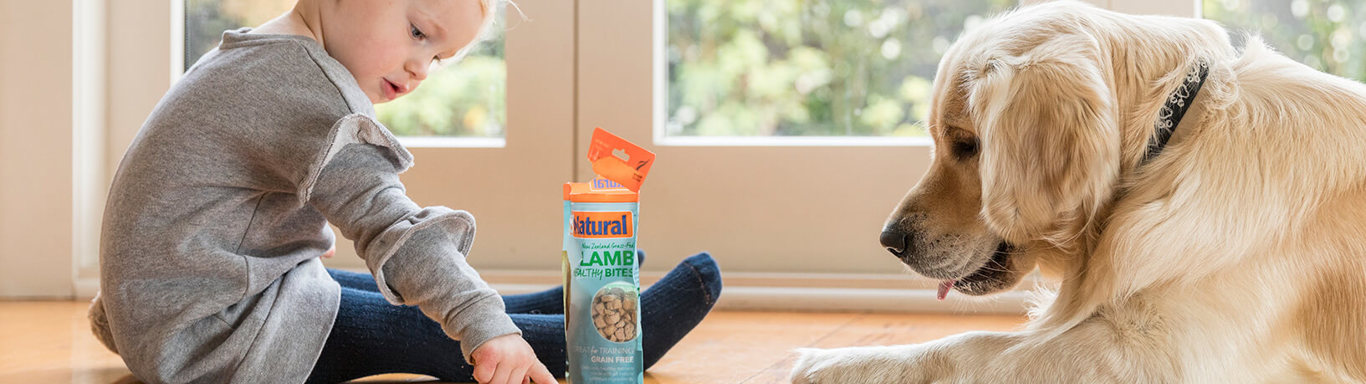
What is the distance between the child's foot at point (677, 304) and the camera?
1.31m

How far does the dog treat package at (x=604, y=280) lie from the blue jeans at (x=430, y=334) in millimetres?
217

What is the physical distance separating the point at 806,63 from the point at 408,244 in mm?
1231

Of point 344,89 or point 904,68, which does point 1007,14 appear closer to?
point 344,89

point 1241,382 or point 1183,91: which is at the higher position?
point 1183,91

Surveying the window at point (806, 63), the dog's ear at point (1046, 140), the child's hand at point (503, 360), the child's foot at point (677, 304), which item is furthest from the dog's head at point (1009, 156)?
the window at point (806, 63)

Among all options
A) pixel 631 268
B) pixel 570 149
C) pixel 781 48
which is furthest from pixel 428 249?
pixel 781 48

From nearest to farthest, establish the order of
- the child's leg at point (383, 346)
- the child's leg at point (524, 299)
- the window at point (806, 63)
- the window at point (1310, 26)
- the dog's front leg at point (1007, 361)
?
the dog's front leg at point (1007, 361), the child's leg at point (383, 346), the child's leg at point (524, 299), the window at point (1310, 26), the window at point (806, 63)

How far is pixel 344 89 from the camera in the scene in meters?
1.09

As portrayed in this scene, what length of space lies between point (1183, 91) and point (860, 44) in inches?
41.3

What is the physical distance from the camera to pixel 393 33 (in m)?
1.14

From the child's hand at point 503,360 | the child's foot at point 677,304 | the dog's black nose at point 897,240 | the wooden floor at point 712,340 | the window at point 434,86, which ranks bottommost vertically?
the wooden floor at point 712,340

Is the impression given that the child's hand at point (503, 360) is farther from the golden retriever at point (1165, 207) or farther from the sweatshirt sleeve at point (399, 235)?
the golden retriever at point (1165, 207)

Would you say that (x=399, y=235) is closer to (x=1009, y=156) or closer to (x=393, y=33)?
(x=393, y=33)

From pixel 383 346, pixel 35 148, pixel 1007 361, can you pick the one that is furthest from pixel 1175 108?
pixel 35 148
